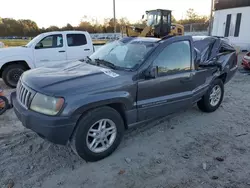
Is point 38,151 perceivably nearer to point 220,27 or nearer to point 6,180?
point 6,180

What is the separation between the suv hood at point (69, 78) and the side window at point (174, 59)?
0.75 meters

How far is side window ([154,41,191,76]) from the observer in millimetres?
3760

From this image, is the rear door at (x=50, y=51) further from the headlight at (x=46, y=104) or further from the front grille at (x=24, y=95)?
the headlight at (x=46, y=104)

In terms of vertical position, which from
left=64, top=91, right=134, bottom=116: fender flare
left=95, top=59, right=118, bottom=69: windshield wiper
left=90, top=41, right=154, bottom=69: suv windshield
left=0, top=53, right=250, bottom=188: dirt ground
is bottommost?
left=0, top=53, right=250, bottom=188: dirt ground

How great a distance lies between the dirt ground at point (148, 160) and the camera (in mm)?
2939

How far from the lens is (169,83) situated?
12.7 ft

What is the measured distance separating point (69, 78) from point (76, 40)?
5936 mm

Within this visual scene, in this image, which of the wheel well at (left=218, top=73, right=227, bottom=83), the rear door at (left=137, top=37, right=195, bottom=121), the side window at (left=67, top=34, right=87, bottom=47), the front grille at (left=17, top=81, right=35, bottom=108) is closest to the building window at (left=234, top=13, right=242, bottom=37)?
the side window at (left=67, top=34, right=87, bottom=47)

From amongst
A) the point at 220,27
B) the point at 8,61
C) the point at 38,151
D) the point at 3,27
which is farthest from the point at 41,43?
the point at 3,27

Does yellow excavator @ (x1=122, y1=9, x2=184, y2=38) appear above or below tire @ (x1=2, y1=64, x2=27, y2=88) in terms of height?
above

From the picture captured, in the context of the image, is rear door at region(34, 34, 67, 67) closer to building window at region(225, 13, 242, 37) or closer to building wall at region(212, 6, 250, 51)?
building wall at region(212, 6, 250, 51)

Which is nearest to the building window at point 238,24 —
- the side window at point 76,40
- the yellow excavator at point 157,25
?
the yellow excavator at point 157,25

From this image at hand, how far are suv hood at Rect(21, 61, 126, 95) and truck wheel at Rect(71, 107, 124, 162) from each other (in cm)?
39

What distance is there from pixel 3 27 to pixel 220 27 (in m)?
42.7
